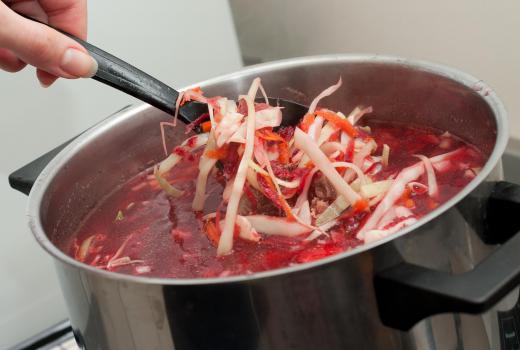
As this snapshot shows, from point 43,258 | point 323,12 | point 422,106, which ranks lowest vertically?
point 43,258

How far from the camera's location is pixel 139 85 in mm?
1060

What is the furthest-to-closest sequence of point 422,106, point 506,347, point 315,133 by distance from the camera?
point 422,106, point 315,133, point 506,347

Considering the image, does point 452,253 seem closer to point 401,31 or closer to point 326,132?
point 326,132

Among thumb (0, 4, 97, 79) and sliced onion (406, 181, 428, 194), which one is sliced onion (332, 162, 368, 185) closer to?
sliced onion (406, 181, 428, 194)

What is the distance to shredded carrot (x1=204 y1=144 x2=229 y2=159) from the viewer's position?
3.49 ft

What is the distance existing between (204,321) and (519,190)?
38cm

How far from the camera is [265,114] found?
1.07m

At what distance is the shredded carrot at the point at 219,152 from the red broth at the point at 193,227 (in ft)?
0.29

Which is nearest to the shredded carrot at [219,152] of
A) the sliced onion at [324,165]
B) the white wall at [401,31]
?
the sliced onion at [324,165]

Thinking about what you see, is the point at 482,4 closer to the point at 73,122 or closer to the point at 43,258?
the point at 73,122

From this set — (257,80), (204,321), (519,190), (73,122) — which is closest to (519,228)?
(519,190)

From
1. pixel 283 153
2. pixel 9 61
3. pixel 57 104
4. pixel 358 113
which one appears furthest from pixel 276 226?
pixel 57 104

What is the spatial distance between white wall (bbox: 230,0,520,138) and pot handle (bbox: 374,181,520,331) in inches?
30.4

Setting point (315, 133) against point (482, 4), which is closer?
point (315, 133)
